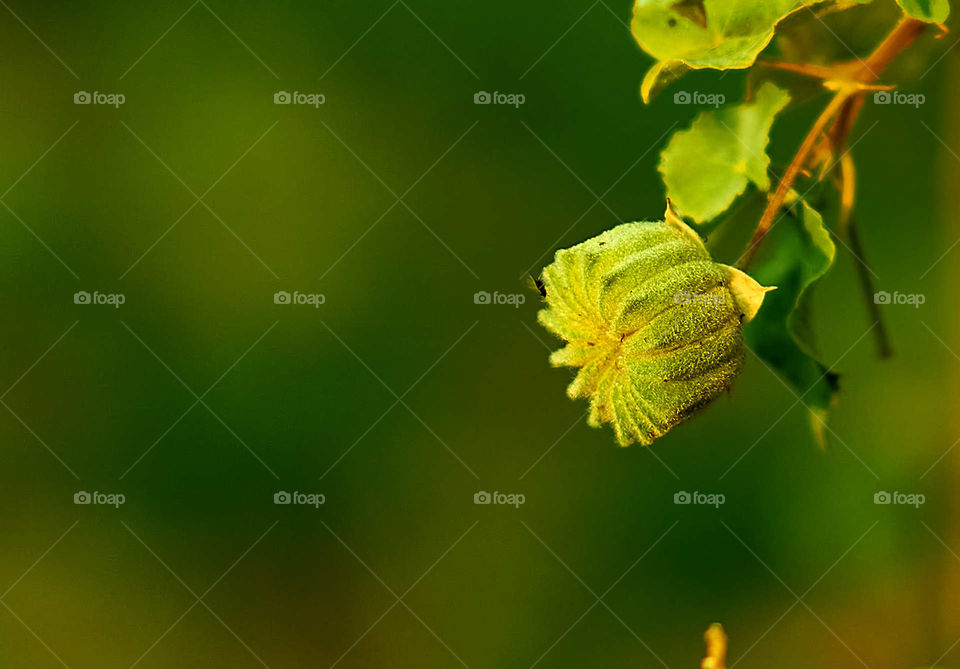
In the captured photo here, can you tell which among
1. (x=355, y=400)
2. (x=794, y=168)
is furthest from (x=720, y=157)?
(x=355, y=400)

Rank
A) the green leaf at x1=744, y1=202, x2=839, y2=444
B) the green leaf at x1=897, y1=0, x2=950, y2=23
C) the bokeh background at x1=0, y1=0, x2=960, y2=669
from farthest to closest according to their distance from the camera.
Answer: the bokeh background at x1=0, y1=0, x2=960, y2=669, the green leaf at x1=744, y1=202, x2=839, y2=444, the green leaf at x1=897, y1=0, x2=950, y2=23

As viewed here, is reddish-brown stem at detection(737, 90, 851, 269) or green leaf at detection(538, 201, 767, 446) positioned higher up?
reddish-brown stem at detection(737, 90, 851, 269)

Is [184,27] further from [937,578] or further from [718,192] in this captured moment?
[937,578]

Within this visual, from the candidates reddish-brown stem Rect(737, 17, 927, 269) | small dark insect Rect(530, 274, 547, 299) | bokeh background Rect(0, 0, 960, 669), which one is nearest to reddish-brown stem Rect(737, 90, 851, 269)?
reddish-brown stem Rect(737, 17, 927, 269)

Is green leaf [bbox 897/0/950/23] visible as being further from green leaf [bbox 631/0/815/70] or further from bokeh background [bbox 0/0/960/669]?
bokeh background [bbox 0/0/960/669]

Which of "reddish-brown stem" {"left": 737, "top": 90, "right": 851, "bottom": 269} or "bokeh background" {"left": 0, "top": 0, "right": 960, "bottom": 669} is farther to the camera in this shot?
"bokeh background" {"left": 0, "top": 0, "right": 960, "bottom": 669}

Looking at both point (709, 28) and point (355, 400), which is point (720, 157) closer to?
point (709, 28)
